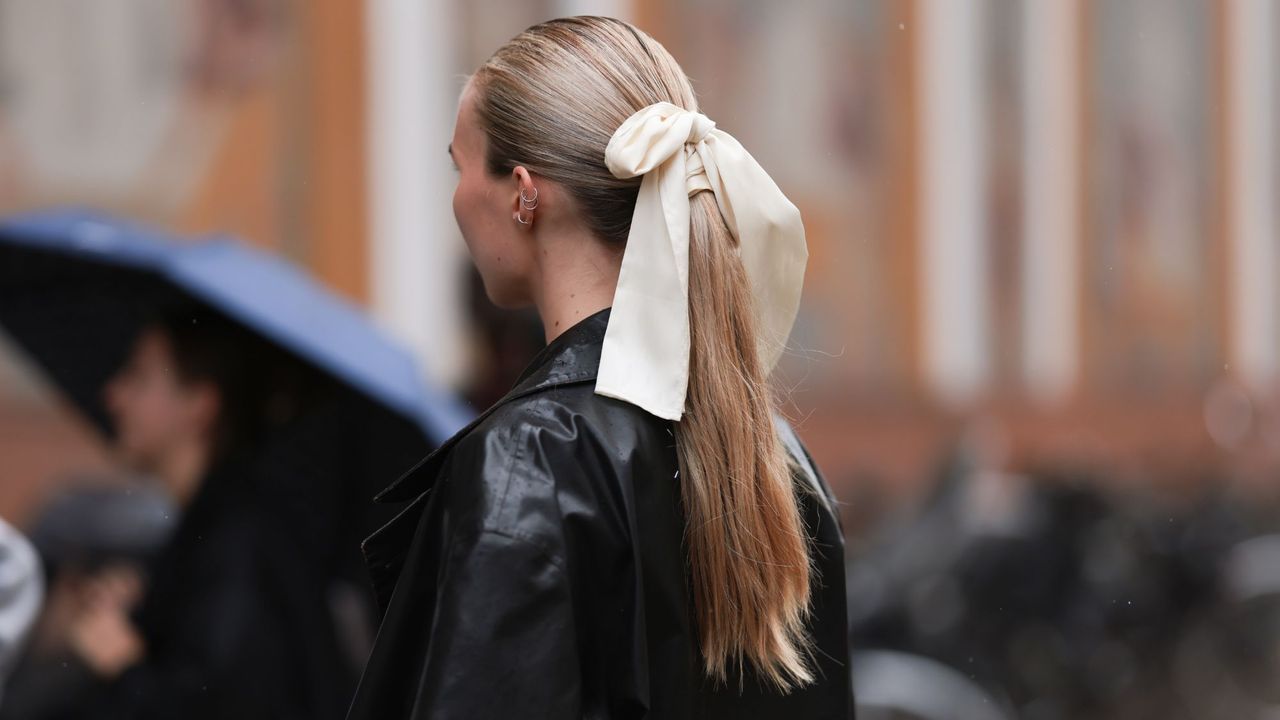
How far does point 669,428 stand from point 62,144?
4.87 m

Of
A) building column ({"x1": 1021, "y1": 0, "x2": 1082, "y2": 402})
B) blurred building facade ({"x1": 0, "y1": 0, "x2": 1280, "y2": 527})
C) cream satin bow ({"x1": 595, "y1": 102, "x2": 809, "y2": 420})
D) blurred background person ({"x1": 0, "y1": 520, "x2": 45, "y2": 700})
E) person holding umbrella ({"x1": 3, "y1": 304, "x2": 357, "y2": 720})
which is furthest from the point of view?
building column ({"x1": 1021, "y1": 0, "x2": 1082, "y2": 402})

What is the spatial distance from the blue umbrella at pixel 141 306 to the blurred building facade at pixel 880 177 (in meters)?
0.48

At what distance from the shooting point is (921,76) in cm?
978

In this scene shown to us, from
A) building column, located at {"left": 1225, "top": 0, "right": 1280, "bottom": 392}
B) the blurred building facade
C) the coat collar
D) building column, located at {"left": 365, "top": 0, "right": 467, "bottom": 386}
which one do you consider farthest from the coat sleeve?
building column, located at {"left": 1225, "top": 0, "right": 1280, "bottom": 392}

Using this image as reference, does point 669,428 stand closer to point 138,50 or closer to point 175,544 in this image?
point 175,544

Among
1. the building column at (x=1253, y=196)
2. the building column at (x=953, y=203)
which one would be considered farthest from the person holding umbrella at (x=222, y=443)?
the building column at (x=1253, y=196)

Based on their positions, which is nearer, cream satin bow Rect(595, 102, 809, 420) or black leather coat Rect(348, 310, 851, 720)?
black leather coat Rect(348, 310, 851, 720)

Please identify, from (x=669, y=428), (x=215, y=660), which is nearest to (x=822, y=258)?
(x=215, y=660)

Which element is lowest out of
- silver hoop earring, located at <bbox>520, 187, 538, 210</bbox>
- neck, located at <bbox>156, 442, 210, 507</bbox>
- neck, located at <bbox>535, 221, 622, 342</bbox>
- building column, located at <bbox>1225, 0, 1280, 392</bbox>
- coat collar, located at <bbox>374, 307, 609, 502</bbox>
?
building column, located at <bbox>1225, 0, 1280, 392</bbox>

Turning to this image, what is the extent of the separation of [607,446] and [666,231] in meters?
0.23

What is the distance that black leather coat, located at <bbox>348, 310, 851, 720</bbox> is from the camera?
1501 millimetres

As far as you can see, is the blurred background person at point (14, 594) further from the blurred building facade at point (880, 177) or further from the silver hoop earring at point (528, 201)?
the blurred building facade at point (880, 177)

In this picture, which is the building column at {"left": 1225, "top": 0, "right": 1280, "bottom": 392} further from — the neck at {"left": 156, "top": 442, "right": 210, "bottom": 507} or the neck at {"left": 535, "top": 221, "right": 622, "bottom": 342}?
the neck at {"left": 535, "top": 221, "right": 622, "bottom": 342}

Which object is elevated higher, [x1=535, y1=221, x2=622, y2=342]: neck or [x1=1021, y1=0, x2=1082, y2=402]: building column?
[x1=535, y1=221, x2=622, y2=342]: neck
